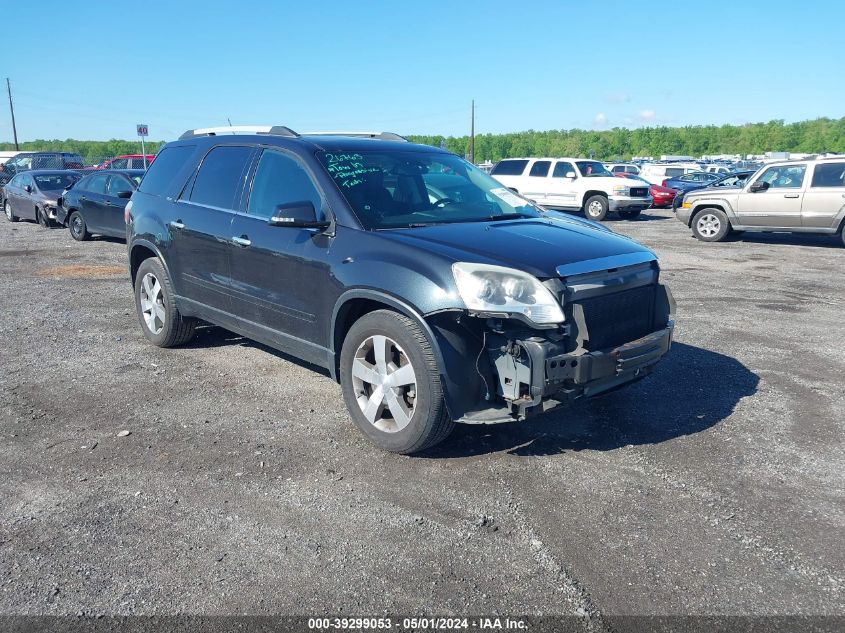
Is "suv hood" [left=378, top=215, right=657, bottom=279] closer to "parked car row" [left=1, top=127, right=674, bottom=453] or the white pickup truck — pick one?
"parked car row" [left=1, top=127, right=674, bottom=453]

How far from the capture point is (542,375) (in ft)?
12.2

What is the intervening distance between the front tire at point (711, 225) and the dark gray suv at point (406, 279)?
1199 centimetres

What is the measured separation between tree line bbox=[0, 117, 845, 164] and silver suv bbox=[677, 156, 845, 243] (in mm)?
75307

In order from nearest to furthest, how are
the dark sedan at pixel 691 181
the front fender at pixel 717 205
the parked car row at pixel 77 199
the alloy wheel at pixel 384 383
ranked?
the alloy wheel at pixel 384 383, the parked car row at pixel 77 199, the front fender at pixel 717 205, the dark sedan at pixel 691 181

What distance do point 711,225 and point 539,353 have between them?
1410 centimetres

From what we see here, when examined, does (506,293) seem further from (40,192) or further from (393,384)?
(40,192)

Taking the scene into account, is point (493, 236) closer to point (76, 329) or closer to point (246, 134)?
point (246, 134)

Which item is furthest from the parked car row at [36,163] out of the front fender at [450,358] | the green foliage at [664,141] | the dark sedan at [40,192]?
the green foliage at [664,141]

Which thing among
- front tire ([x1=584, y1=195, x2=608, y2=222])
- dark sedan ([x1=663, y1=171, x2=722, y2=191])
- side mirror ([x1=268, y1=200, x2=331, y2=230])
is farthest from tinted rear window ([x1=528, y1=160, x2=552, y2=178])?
side mirror ([x1=268, y1=200, x2=331, y2=230])

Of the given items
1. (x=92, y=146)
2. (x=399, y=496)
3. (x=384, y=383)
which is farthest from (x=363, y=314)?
(x=92, y=146)

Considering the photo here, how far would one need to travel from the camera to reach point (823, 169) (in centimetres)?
1450

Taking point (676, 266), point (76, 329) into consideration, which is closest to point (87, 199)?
point (76, 329)

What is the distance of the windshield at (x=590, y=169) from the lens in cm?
2186

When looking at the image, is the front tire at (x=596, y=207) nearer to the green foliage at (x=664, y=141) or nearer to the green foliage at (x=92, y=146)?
the green foliage at (x=664, y=141)
